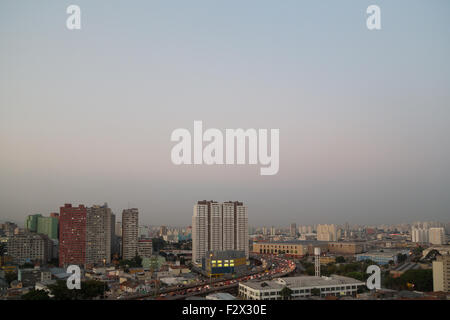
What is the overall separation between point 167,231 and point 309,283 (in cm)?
1859

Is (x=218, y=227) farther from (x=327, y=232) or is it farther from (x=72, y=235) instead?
(x=327, y=232)

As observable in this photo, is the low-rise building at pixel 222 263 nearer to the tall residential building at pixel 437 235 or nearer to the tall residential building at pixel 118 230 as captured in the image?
the tall residential building at pixel 118 230

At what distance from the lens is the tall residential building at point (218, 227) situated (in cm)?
1019

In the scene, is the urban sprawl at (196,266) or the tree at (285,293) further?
the urban sprawl at (196,266)

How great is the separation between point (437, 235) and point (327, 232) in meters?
5.43

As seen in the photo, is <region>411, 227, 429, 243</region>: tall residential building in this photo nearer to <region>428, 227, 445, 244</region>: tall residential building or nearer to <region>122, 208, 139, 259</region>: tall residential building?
<region>428, 227, 445, 244</region>: tall residential building

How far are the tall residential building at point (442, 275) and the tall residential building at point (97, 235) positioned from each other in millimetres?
7675

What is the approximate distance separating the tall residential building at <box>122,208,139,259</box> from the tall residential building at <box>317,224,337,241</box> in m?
11.2

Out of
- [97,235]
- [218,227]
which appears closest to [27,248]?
[97,235]

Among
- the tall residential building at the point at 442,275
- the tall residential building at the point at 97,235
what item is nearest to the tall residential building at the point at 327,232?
the tall residential building at the point at 97,235

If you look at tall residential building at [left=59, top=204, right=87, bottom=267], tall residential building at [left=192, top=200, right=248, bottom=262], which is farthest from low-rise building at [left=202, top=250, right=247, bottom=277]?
tall residential building at [left=59, top=204, right=87, bottom=267]

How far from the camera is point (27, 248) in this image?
9.50 m
